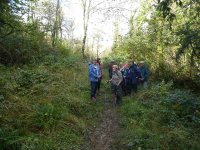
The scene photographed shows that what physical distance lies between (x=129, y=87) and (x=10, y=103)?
7.39 metres

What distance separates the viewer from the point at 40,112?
9891mm

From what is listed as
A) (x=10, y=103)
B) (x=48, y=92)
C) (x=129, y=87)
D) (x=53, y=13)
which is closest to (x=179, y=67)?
(x=129, y=87)

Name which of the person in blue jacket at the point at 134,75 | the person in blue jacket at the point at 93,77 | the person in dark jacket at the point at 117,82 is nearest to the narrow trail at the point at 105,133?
the person in dark jacket at the point at 117,82

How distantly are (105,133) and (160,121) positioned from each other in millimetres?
2057

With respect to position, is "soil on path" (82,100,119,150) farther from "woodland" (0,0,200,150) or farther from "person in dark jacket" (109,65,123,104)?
"person in dark jacket" (109,65,123,104)

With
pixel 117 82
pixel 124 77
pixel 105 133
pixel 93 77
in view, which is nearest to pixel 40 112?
pixel 105 133

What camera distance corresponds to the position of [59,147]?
8.50 m

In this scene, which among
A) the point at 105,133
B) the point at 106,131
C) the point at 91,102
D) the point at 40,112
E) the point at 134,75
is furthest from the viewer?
the point at 134,75

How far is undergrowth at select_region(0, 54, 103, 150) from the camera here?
27.5 ft

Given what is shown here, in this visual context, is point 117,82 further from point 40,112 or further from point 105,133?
point 40,112

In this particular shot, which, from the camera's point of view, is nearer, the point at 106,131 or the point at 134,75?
the point at 106,131

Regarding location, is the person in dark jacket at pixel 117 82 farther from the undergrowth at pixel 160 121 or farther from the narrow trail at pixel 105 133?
the narrow trail at pixel 105 133

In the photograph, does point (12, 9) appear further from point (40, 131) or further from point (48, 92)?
point (40, 131)

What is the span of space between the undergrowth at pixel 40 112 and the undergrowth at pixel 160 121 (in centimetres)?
146
